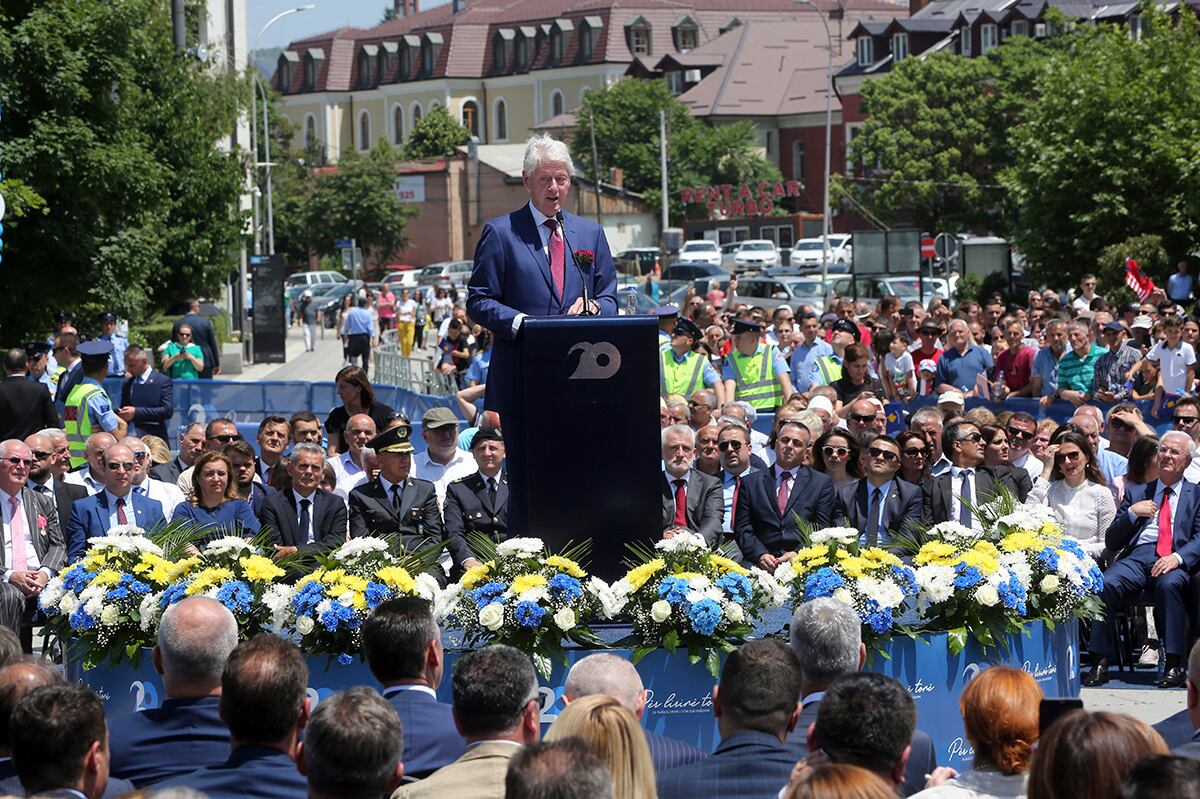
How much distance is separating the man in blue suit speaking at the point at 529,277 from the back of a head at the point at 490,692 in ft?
8.43

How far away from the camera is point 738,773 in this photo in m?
5.45

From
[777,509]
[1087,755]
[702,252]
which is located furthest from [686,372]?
[702,252]

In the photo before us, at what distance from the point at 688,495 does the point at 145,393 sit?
730cm

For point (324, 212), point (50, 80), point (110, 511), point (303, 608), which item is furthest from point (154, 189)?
point (324, 212)

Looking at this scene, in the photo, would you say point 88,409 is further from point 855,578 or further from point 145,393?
point 855,578

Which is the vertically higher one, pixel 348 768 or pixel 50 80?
pixel 50 80

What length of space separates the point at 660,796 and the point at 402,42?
448ft

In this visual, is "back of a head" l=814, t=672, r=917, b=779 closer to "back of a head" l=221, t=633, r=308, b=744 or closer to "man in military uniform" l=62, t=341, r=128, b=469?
"back of a head" l=221, t=633, r=308, b=744

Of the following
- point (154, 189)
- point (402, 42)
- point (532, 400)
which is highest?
point (402, 42)

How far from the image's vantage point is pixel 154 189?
2472 centimetres

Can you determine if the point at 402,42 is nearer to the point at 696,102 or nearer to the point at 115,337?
the point at 696,102

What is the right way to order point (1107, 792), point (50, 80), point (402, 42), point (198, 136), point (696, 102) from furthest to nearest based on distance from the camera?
point (402, 42), point (696, 102), point (198, 136), point (50, 80), point (1107, 792)

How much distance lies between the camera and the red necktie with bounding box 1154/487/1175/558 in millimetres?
10781

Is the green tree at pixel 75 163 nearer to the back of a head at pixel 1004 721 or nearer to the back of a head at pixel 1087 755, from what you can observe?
the back of a head at pixel 1004 721
